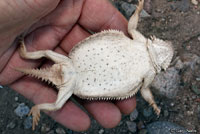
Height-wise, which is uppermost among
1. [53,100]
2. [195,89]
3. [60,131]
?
[53,100]

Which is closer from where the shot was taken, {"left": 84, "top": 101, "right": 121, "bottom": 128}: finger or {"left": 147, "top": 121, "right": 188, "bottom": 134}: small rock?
{"left": 84, "top": 101, "right": 121, "bottom": 128}: finger

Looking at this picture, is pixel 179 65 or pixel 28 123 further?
pixel 179 65

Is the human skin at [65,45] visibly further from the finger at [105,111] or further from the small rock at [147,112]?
the small rock at [147,112]

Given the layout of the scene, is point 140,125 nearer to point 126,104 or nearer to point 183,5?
point 126,104

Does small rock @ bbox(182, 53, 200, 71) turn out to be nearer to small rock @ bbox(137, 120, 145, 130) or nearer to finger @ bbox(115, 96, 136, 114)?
small rock @ bbox(137, 120, 145, 130)

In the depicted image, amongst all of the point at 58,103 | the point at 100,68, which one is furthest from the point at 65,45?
the point at 58,103

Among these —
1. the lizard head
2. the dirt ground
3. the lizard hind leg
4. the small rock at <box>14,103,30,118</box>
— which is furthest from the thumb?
the dirt ground

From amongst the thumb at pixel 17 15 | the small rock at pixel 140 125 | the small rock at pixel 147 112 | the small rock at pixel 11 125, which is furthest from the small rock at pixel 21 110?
the small rock at pixel 147 112
